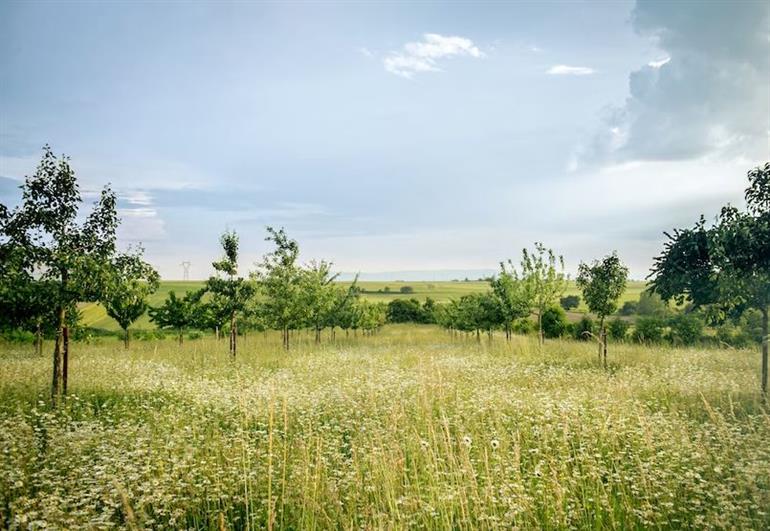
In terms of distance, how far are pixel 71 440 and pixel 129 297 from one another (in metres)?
5.27

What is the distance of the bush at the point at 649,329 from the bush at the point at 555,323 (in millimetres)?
7673

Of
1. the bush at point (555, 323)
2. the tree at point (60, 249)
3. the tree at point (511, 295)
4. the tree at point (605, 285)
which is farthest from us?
the bush at point (555, 323)

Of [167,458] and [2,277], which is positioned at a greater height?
[2,277]

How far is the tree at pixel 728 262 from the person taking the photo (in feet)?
37.6

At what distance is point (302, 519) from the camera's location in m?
5.13

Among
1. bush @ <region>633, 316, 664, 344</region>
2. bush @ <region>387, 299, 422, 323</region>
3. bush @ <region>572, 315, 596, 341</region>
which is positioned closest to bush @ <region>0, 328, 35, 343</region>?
bush @ <region>572, 315, 596, 341</region>

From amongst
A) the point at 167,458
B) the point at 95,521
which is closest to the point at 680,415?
the point at 167,458

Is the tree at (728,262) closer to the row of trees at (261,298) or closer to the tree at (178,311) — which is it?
the row of trees at (261,298)

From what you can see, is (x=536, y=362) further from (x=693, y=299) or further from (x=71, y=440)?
(x=71, y=440)

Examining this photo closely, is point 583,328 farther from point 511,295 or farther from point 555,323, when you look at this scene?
point 511,295

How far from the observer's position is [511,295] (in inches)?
1209

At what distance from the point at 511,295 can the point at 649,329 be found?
999cm

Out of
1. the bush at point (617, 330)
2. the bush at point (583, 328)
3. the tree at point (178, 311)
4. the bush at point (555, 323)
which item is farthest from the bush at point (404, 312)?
the bush at point (617, 330)

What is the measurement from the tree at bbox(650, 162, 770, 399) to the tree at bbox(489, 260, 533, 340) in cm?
1567
